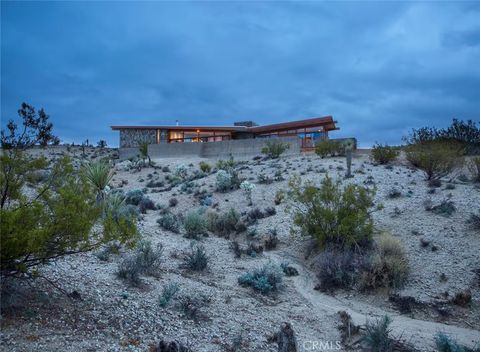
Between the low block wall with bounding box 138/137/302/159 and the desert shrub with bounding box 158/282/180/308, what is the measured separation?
89.1 ft

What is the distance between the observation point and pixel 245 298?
9.04 meters

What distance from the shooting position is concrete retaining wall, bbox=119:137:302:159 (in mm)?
34888

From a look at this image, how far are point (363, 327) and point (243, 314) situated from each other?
7.72ft

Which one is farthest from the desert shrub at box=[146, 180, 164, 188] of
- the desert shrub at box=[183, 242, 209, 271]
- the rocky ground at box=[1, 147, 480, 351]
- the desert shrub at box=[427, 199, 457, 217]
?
the desert shrub at box=[427, 199, 457, 217]

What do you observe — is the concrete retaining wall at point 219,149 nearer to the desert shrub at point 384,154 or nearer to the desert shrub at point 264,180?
the desert shrub at point 384,154

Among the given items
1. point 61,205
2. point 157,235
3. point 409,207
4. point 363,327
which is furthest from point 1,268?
point 409,207

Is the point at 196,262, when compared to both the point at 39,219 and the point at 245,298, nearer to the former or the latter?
the point at 245,298

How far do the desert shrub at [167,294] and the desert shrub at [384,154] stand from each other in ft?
72.7

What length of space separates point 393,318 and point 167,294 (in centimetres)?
491

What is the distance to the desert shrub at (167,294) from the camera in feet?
24.2

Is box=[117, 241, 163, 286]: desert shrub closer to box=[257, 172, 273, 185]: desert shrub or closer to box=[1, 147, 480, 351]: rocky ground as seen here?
box=[1, 147, 480, 351]: rocky ground

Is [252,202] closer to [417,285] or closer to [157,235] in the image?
[157,235]

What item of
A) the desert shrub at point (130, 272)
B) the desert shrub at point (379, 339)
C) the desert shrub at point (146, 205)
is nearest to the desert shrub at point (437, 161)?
the desert shrub at point (146, 205)

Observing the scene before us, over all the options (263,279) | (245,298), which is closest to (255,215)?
(263,279)
